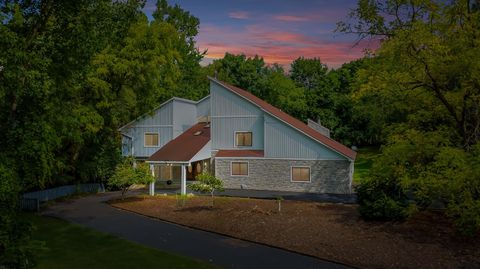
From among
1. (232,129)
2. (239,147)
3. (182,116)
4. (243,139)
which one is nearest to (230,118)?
(232,129)

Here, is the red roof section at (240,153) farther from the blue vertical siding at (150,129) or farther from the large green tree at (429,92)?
the large green tree at (429,92)

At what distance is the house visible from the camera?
36.1m

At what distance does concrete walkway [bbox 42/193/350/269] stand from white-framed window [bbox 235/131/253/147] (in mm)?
14248

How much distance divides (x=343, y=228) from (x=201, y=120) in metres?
27.7

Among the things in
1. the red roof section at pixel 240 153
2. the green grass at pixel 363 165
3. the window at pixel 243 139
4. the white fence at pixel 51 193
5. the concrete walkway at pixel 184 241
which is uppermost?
the window at pixel 243 139

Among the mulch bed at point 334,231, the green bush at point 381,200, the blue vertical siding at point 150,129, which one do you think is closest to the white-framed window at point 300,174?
the mulch bed at point 334,231

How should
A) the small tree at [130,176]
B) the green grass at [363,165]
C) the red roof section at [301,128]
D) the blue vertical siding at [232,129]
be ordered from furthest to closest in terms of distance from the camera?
the green grass at [363,165] < the blue vertical siding at [232,129] < the red roof section at [301,128] < the small tree at [130,176]

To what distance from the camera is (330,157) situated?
35.9 meters

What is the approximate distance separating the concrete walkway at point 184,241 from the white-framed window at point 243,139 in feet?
46.7

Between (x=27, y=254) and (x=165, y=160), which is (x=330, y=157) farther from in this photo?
(x=27, y=254)

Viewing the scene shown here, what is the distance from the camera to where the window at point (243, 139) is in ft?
131

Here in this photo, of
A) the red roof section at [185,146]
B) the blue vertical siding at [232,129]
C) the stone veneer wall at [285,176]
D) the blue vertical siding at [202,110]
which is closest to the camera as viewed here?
the stone veneer wall at [285,176]

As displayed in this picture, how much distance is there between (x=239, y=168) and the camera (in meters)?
39.3

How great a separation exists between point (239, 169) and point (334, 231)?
61.2 ft
